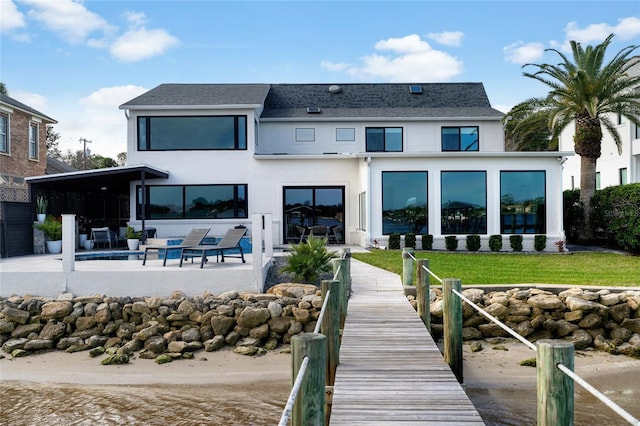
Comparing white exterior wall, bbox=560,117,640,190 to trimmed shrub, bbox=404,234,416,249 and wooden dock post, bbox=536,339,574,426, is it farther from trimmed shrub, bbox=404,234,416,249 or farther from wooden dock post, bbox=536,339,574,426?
wooden dock post, bbox=536,339,574,426

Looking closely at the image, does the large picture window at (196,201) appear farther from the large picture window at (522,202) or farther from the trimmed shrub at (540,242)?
the trimmed shrub at (540,242)

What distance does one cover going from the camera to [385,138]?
71.5 ft

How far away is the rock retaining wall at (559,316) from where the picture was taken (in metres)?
9.21

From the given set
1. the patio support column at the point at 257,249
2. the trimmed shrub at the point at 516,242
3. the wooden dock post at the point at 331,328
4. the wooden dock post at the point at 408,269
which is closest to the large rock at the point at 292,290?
the patio support column at the point at 257,249

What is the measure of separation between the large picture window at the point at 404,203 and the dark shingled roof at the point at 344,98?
15.8ft

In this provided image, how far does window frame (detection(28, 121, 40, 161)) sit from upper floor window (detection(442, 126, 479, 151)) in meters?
19.3

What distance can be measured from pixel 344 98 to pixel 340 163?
18.1ft

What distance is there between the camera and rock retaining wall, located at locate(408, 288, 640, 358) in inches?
363

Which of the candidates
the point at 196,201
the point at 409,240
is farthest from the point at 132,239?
the point at 409,240

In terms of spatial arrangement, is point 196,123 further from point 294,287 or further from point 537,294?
point 537,294

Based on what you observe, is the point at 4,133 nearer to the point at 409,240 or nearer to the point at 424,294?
the point at 409,240

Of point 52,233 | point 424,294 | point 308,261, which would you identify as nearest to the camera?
point 424,294

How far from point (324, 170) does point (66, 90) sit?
17.4 metres

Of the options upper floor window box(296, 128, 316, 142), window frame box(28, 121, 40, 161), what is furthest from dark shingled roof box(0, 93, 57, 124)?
upper floor window box(296, 128, 316, 142)
